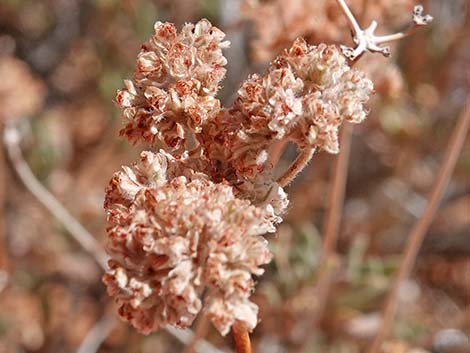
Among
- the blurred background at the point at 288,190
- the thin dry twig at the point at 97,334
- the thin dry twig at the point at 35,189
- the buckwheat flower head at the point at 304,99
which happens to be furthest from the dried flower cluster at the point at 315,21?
the thin dry twig at the point at 97,334

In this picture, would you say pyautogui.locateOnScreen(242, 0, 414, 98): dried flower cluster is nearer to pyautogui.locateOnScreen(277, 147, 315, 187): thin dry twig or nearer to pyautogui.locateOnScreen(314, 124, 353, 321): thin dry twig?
pyautogui.locateOnScreen(314, 124, 353, 321): thin dry twig

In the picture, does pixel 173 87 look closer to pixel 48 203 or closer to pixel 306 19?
pixel 306 19

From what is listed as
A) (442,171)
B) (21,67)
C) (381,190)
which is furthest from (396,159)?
(21,67)

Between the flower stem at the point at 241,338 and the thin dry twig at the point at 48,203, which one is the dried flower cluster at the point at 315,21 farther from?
the flower stem at the point at 241,338

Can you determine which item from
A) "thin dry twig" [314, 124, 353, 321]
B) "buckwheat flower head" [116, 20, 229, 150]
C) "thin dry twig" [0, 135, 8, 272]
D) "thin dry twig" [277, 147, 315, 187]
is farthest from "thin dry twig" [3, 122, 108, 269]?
"thin dry twig" [277, 147, 315, 187]

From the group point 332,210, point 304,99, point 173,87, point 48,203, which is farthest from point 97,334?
point 304,99
